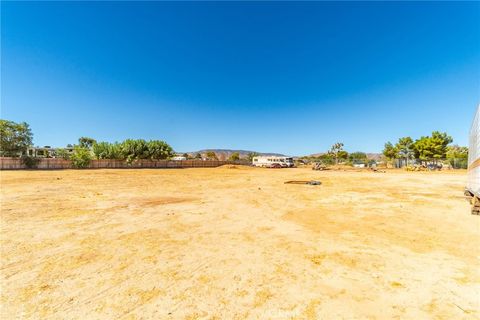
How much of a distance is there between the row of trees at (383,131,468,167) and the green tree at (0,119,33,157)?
7475 cm

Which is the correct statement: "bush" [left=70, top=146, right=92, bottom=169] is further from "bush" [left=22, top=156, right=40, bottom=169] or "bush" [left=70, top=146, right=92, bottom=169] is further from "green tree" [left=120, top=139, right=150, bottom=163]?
"green tree" [left=120, top=139, right=150, bottom=163]

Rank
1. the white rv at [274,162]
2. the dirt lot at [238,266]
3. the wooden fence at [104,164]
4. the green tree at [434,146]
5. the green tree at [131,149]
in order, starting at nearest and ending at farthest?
the dirt lot at [238,266] < the wooden fence at [104,164] < the green tree at [434,146] < the green tree at [131,149] < the white rv at [274,162]

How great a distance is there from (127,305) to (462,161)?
179 feet

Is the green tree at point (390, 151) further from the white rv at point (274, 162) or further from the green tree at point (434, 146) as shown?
the white rv at point (274, 162)

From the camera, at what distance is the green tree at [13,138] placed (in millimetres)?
36594

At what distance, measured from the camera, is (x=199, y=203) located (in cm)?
1042

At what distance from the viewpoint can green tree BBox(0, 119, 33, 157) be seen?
120 feet

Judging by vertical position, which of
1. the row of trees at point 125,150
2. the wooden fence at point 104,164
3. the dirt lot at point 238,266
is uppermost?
the row of trees at point 125,150

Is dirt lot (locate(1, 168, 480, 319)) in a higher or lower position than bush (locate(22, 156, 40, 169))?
lower

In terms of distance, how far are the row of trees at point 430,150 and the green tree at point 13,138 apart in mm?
74750

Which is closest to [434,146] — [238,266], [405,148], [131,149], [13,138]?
[405,148]

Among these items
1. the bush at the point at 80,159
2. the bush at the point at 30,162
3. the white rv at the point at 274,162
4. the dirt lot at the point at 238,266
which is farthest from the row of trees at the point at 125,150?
the dirt lot at the point at 238,266

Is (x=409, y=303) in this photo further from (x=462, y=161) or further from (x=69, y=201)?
(x=462, y=161)

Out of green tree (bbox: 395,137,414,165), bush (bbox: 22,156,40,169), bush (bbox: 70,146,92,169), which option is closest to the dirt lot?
bush (bbox: 70,146,92,169)
